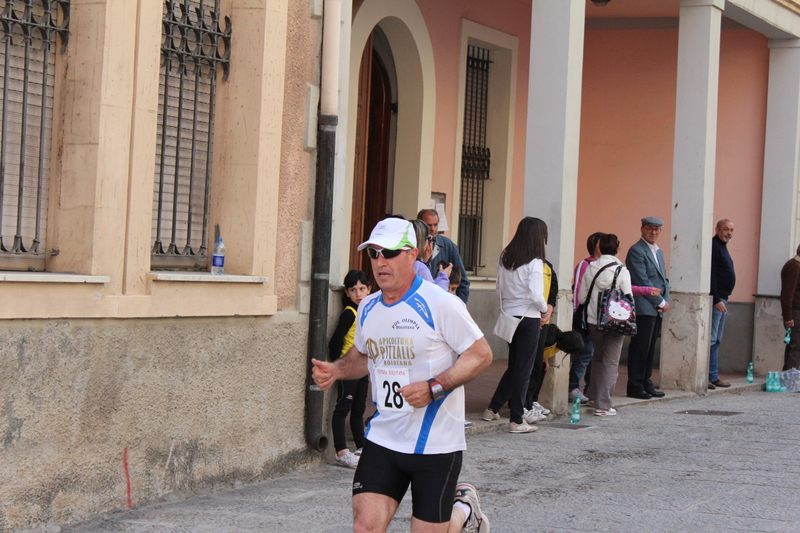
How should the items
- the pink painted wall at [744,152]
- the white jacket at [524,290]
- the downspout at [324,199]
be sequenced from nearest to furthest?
the downspout at [324,199] < the white jacket at [524,290] < the pink painted wall at [744,152]

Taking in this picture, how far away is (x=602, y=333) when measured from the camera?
412 inches

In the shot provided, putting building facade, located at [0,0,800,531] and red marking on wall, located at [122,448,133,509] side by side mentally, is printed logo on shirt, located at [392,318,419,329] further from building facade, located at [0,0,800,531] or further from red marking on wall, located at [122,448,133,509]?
red marking on wall, located at [122,448,133,509]

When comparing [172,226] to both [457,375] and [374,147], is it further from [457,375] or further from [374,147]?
[374,147]

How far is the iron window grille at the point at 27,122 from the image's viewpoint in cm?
595

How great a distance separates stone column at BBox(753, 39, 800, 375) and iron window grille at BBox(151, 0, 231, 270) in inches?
401

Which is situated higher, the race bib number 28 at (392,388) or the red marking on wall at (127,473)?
the race bib number 28 at (392,388)

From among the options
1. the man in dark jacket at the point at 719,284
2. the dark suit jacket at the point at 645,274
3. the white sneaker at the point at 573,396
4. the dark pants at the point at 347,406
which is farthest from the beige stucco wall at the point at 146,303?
the man in dark jacket at the point at 719,284

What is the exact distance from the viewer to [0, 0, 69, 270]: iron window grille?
19.5 ft

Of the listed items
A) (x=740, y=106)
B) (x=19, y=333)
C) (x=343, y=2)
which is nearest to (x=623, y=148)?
(x=740, y=106)

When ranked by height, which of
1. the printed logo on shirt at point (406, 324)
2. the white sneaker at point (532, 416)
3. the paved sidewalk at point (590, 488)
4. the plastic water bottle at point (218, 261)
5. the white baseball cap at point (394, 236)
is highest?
the white baseball cap at point (394, 236)

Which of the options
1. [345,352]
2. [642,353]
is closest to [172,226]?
[345,352]

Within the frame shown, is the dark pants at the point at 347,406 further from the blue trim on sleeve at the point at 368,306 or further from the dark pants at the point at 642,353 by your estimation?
the dark pants at the point at 642,353

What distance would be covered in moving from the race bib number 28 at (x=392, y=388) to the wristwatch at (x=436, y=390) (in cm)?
15

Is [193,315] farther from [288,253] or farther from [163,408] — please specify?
[288,253]
